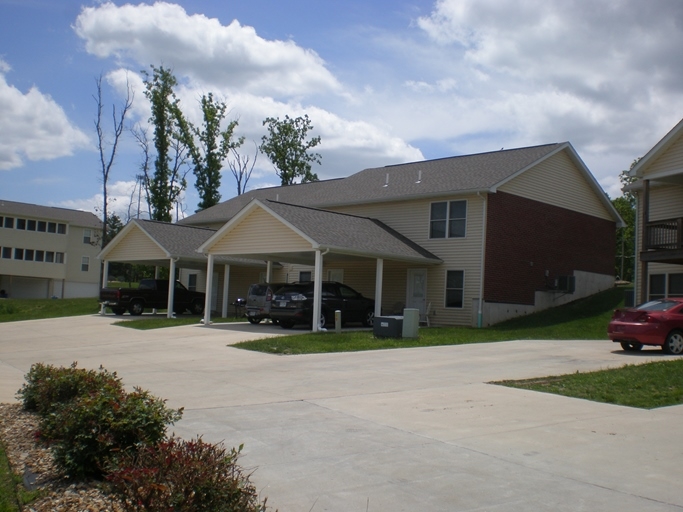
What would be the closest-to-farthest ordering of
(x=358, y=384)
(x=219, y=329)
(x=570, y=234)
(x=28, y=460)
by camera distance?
(x=28, y=460), (x=358, y=384), (x=219, y=329), (x=570, y=234)

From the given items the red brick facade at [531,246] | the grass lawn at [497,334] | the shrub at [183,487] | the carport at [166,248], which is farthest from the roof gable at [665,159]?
the shrub at [183,487]

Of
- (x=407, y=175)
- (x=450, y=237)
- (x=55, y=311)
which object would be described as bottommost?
(x=55, y=311)

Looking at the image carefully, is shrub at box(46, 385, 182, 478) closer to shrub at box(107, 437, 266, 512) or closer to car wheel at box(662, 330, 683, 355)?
shrub at box(107, 437, 266, 512)

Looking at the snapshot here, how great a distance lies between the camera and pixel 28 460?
7465mm

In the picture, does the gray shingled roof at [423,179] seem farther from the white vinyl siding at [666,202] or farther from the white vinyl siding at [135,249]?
the white vinyl siding at [135,249]

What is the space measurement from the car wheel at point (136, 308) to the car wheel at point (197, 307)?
97.8 inches

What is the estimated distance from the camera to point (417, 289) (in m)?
29.5

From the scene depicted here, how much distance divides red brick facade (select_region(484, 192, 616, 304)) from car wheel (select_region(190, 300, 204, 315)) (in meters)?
15.6

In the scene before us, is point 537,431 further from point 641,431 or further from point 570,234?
point 570,234

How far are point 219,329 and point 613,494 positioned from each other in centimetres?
2064

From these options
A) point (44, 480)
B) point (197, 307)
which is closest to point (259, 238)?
point (197, 307)

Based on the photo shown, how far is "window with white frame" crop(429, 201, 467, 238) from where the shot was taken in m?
28.4

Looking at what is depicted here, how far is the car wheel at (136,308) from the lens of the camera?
3581 centimetres

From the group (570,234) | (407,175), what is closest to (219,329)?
(407,175)
